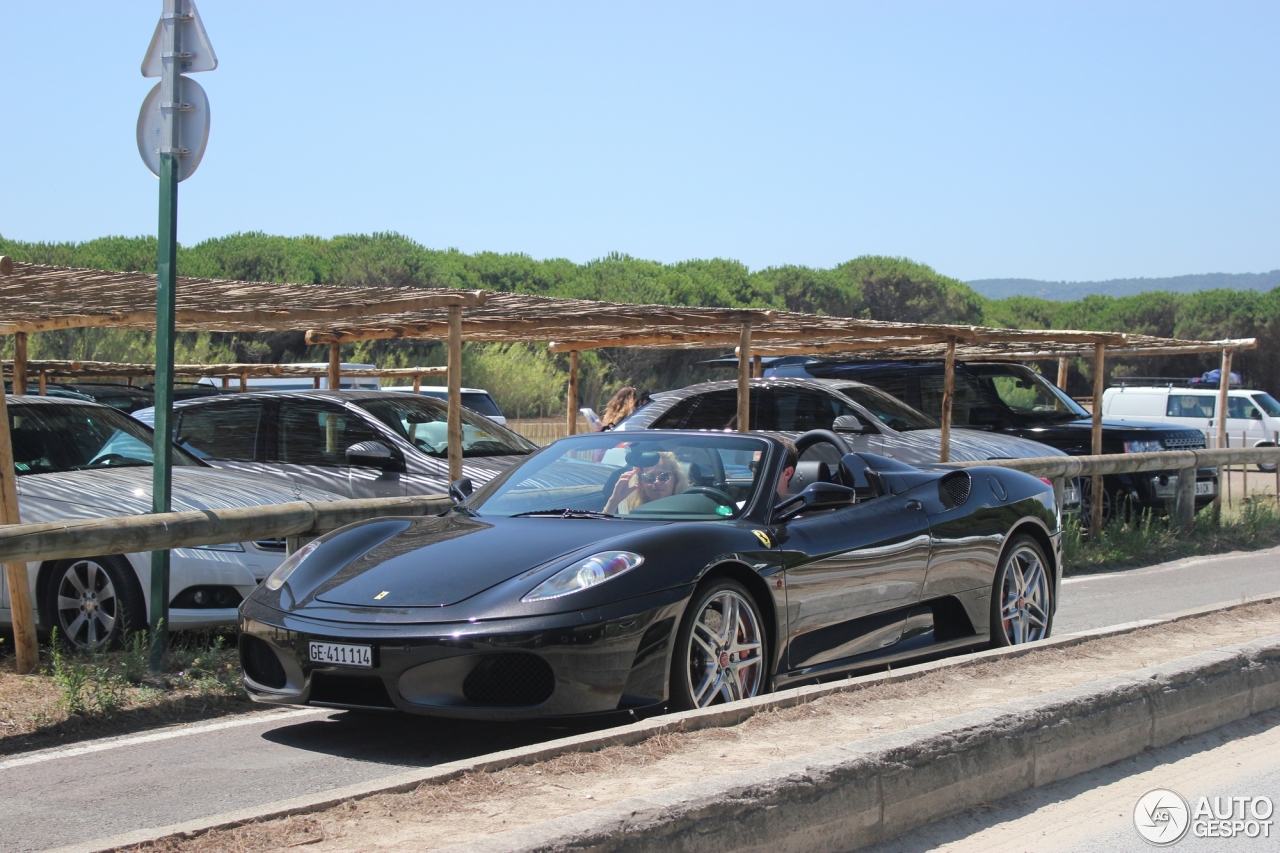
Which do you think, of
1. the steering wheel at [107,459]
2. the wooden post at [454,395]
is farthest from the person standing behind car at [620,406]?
the steering wheel at [107,459]

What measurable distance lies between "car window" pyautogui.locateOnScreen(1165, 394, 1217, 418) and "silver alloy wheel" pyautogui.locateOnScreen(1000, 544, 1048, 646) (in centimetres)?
2493

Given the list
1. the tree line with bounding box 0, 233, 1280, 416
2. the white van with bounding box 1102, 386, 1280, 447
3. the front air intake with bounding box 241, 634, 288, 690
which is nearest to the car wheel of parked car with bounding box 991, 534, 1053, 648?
the front air intake with bounding box 241, 634, 288, 690

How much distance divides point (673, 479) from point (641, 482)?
155mm

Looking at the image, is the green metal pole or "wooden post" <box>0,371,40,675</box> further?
the green metal pole

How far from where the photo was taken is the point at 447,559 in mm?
5402

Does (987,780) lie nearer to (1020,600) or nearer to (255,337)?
(1020,600)

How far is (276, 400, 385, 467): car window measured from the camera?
10.3 m

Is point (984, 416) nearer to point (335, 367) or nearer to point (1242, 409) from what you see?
point (335, 367)

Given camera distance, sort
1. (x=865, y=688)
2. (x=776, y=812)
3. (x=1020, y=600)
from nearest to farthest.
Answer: (x=776, y=812), (x=865, y=688), (x=1020, y=600)

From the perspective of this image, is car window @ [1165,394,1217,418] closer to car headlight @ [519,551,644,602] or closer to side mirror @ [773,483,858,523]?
side mirror @ [773,483,858,523]

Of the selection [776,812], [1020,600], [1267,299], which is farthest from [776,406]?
[1267,299]

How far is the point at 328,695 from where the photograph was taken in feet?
16.8

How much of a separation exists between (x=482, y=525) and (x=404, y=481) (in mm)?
3940

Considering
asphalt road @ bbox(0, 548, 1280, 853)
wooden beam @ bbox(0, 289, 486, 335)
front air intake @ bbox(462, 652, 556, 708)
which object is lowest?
asphalt road @ bbox(0, 548, 1280, 853)
